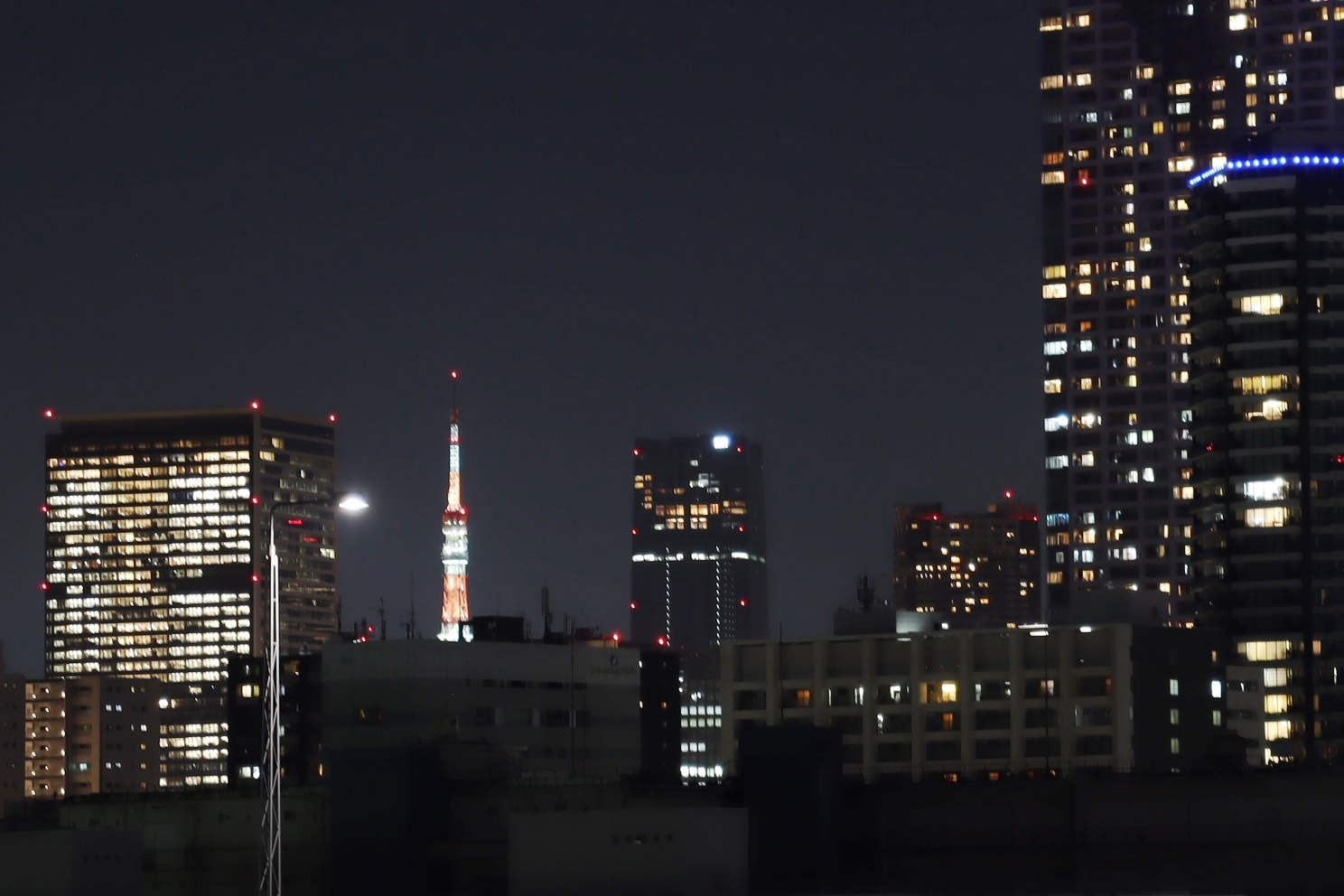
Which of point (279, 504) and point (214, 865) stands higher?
point (279, 504)

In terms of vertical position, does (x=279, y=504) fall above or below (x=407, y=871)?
above

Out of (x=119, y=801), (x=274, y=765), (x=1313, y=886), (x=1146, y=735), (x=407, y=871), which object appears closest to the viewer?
(x=274, y=765)

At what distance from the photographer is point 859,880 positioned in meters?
146

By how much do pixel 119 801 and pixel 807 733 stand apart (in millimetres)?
47805

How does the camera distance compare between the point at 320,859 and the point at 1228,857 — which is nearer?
the point at 1228,857

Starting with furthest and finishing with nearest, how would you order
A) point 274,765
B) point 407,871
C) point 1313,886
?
point 407,871
point 1313,886
point 274,765

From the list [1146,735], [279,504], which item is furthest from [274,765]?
[1146,735]

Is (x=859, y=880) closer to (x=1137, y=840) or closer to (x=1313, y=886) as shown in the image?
(x=1137, y=840)

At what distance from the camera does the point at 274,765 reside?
76.9 meters

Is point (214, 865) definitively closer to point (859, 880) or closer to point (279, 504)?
point (859, 880)

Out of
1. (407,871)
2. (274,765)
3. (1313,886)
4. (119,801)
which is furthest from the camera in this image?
(119,801)

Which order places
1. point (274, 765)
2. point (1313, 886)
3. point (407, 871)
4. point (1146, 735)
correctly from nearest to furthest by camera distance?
point (274, 765), point (1313, 886), point (407, 871), point (1146, 735)

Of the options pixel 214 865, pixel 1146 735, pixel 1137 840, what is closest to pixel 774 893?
pixel 1137 840

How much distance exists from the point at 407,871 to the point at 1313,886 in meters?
50.5
